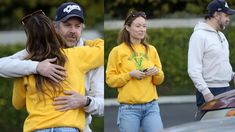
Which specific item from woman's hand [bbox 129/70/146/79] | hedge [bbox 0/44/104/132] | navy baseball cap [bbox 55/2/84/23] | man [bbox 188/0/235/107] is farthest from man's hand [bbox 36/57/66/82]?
man [bbox 188/0/235/107]

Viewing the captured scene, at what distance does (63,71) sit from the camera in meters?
3.79

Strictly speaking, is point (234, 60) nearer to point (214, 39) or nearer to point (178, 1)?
point (178, 1)

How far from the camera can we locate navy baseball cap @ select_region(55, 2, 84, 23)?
4129mm

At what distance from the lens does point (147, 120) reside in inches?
214

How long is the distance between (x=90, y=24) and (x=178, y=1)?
5310mm

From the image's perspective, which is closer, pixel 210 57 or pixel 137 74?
pixel 137 74

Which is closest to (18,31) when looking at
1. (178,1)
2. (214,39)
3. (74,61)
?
(74,61)

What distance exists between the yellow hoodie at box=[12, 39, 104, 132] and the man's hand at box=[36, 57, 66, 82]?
51mm

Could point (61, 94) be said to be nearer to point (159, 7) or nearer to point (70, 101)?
point (70, 101)

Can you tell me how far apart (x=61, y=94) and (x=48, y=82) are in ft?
0.34

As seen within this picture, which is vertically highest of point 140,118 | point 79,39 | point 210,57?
point 79,39

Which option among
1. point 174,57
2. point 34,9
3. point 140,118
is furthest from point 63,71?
point 174,57

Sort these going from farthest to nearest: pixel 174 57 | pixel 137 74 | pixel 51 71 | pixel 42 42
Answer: pixel 174 57
pixel 137 74
pixel 42 42
pixel 51 71

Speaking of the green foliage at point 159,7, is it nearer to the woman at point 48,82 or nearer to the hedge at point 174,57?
the hedge at point 174,57
